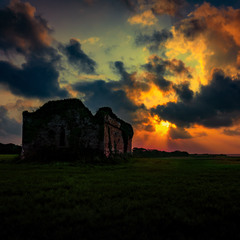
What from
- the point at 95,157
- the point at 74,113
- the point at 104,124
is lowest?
the point at 95,157

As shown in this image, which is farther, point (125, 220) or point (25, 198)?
point (25, 198)

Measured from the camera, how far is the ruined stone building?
2083cm

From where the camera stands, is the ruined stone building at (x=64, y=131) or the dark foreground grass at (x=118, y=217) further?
the ruined stone building at (x=64, y=131)

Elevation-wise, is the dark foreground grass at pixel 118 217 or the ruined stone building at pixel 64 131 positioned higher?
the ruined stone building at pixel 64 131

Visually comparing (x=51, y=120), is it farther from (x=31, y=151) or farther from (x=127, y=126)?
(x=127, y=126)

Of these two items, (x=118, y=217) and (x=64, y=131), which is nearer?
(x=118, y=217)

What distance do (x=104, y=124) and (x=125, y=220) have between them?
18.7 meters

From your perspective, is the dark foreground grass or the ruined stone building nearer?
the dark foreground grass

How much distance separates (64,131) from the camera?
69.4ft

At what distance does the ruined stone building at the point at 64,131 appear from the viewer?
68.3 feet

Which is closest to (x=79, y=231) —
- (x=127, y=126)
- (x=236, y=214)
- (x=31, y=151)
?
(x=236, y=214)

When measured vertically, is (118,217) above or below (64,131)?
below

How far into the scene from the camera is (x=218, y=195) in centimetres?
531

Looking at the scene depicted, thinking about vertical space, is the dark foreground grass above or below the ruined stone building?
below
